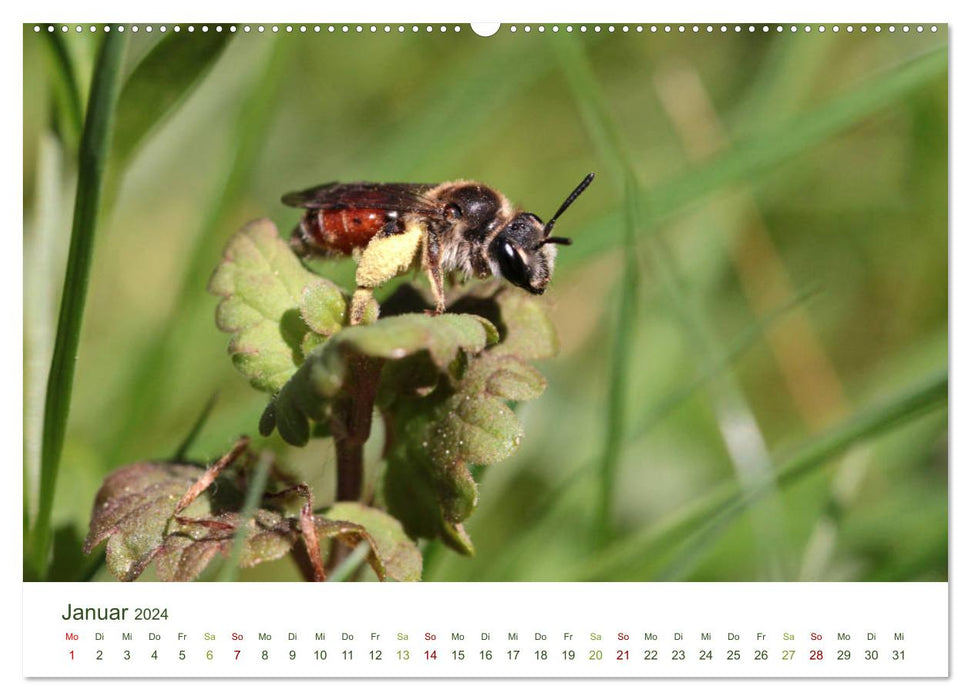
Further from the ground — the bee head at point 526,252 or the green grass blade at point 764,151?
the green grass blade at point 764,151

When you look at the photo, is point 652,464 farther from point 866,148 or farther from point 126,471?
point 126,471

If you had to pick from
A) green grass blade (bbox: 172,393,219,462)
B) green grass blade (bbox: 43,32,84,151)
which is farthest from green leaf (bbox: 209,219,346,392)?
green grass blade (bbox: 43,32,84,151)

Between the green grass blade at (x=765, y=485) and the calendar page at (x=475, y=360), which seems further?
the green grass blade at (x=765, y=485)

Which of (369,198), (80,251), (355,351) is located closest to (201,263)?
(369,198)

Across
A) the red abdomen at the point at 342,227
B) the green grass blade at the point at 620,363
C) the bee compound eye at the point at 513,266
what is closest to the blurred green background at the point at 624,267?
the green grass blade at the point at 620,363

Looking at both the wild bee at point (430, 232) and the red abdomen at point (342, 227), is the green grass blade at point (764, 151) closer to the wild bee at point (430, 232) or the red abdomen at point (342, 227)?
the wild bee at point (430, 232)
